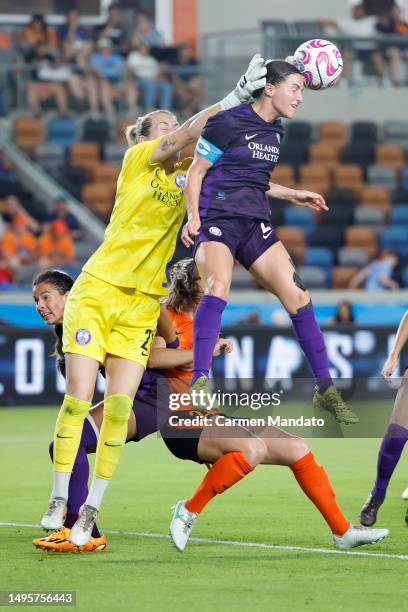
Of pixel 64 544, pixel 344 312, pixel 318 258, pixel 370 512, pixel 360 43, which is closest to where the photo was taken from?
pixel 64 544

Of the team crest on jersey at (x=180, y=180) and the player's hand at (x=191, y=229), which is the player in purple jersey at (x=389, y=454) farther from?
the team crest on jersey at (x=180, y=180)

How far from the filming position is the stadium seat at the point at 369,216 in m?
21.9

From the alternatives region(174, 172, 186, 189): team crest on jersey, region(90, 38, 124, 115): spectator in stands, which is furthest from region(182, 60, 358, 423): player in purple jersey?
region(90, 38, 124, 115): spectator in stands

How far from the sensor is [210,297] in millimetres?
7273

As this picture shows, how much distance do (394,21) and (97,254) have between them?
18.1 m

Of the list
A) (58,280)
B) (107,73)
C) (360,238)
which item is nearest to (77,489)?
(58,280)

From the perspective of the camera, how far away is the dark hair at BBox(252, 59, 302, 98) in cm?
735

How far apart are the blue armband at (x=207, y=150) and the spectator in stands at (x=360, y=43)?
16.3 metres

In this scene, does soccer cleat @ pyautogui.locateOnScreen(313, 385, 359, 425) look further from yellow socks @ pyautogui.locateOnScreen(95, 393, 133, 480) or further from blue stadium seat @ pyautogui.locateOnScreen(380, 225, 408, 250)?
blue stadium seat @ pyautogui.locateOnScreen(380, 225, 408, 250)

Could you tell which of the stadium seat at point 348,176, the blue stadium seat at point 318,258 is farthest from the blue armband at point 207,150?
the stadium seat at point 348,176

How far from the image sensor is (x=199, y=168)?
7188 mm

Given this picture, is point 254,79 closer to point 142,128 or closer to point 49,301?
point 142,128

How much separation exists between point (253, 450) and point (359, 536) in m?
0.72

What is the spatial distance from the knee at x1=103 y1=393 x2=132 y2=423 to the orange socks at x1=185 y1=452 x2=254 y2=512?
1.70ft
